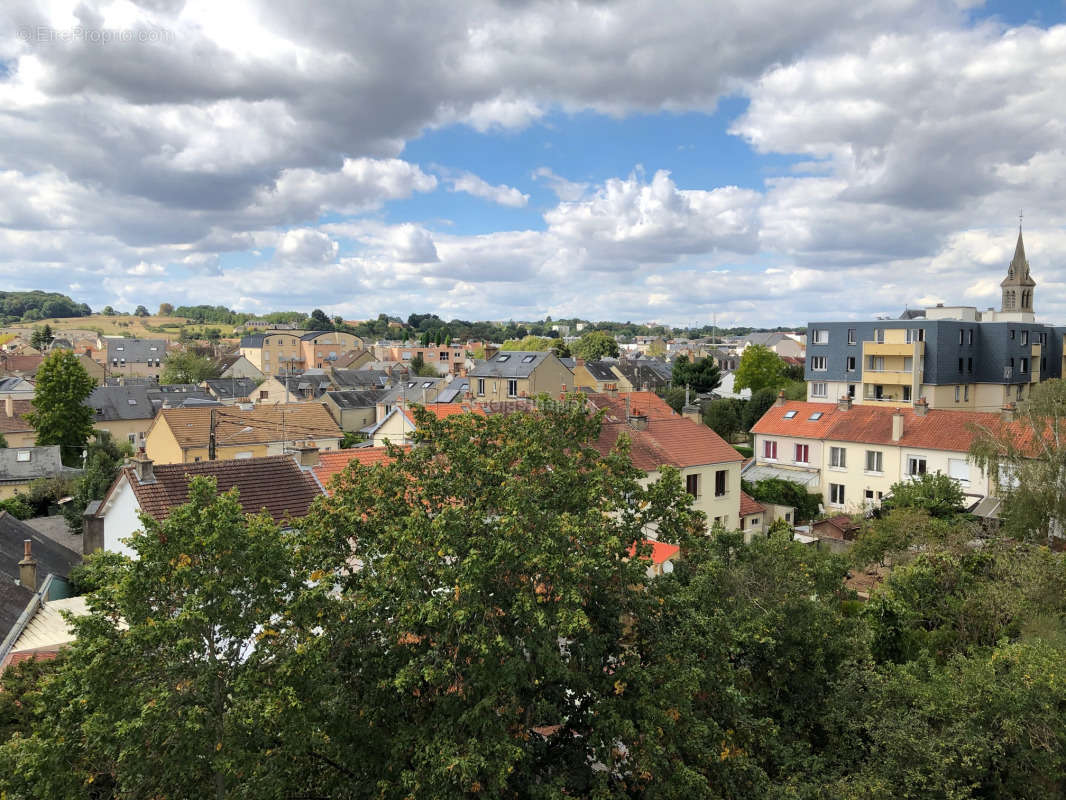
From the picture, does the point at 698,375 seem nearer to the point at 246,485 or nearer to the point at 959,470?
the point at 959,470

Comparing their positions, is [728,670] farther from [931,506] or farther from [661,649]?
[931,506]

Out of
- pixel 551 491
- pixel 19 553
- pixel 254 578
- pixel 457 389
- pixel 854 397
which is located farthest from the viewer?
pixel 457 389

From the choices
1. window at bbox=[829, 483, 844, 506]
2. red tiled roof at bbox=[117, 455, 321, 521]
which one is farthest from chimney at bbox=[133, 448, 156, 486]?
window at bbox=[829, 483, 844, 506]

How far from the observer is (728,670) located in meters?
13.2

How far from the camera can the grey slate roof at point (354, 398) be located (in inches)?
2709

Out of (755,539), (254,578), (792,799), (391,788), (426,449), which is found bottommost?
(792,799)

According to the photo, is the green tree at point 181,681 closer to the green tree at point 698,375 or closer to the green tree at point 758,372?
the green tree at point 758,372

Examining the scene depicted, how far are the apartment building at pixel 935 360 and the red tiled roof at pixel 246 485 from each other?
45.3 meters

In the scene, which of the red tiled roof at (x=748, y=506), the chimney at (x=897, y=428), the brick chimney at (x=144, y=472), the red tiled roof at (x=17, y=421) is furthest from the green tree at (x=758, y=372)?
the red tiled roof at (x=17, y=421)

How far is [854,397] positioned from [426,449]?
5367cm

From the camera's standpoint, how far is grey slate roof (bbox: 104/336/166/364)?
122 m

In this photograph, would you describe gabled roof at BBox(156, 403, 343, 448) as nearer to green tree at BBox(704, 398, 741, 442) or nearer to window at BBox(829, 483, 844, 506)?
green tree at BBox(704, 398, 741, 442)

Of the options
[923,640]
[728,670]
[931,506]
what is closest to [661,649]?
[728,670]

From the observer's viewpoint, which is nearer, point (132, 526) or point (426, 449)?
point (426, 449)
